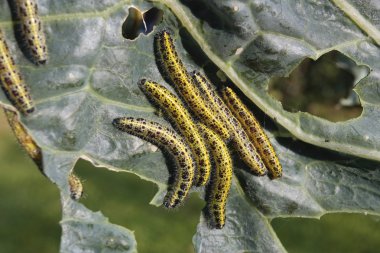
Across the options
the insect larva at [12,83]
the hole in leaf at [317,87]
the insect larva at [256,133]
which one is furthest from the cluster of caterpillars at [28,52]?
the hole in leaf at [317,87]

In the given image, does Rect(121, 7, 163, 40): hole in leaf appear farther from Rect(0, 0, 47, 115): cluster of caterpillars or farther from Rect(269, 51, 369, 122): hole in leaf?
Rect(269, 51, 369, 122): hole in leaf

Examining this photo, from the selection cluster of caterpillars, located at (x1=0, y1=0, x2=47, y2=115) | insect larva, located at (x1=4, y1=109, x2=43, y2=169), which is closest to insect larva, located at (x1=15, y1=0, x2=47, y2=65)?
cluster of caterpillars, located at (x1=0, y1=0, x2=47, y2=115)

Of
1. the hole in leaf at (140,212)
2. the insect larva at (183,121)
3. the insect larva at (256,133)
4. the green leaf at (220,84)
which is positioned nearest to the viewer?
the green leaf at (220,84)

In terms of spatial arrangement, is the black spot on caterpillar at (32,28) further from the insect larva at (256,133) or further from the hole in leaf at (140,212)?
the hole in leaf at (140,212)

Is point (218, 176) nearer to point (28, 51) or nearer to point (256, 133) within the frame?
point (256, 133)

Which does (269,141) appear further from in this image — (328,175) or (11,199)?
(11,199)

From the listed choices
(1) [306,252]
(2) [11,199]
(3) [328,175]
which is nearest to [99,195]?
(2) [11,199]
